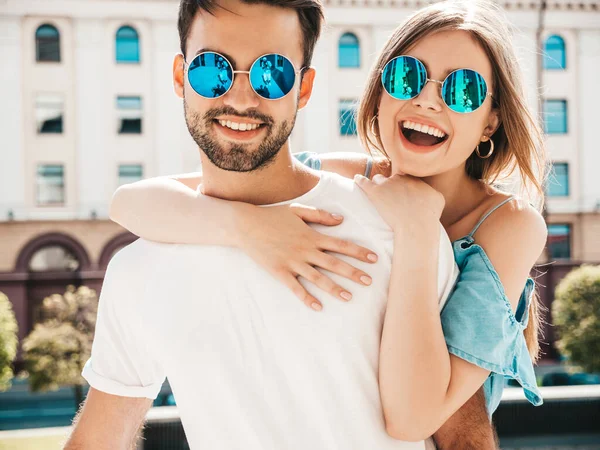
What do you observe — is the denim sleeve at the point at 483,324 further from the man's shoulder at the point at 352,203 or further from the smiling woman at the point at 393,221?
the man's shoulder at the point at 352,203

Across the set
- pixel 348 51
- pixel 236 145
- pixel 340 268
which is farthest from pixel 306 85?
pixel 348 51

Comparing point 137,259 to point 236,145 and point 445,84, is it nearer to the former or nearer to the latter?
point 236,145

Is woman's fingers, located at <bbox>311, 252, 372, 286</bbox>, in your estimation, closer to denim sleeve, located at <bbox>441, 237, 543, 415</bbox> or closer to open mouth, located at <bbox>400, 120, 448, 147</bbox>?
denim sleeve, located at <bbox>441, 237, 543, 415</bbox>

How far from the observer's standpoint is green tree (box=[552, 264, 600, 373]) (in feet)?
66.4

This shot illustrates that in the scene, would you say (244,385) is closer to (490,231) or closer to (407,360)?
(407,360)

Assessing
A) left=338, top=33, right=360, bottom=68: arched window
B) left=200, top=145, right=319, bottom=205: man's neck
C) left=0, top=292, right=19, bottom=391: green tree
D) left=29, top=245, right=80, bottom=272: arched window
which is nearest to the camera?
left=200, top=145, right=319, bottom=205: man's neck

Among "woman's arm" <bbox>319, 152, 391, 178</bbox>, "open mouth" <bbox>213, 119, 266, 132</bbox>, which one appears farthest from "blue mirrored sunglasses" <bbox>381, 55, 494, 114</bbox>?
"open mouth" <bbox>213, 119, 266, 132</bbox>

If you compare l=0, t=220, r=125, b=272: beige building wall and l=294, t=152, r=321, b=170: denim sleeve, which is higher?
l=294, t=152, r=321, b=170: denim sleeve

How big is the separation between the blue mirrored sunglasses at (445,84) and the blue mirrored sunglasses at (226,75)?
42 centimetres

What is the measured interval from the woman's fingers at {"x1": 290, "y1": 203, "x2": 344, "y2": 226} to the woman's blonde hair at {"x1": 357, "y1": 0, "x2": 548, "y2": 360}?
62cm

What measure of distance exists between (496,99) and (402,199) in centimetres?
54

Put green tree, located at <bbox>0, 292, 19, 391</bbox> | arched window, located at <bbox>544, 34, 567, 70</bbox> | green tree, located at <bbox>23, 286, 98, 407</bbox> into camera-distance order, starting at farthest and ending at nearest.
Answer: arched window, located at <bbox>544, 34, 567, 70</bbox>
green tree, located at <bbox>23, 286, 98, 407</bbox>
green tree, located at <bbox>0, 292, 19, 391</bbox>

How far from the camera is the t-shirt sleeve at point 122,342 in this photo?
192 centimetres


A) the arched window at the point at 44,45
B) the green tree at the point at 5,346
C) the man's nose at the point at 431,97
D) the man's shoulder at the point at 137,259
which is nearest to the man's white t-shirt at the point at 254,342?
the man's shoulder at the point at 137,259
